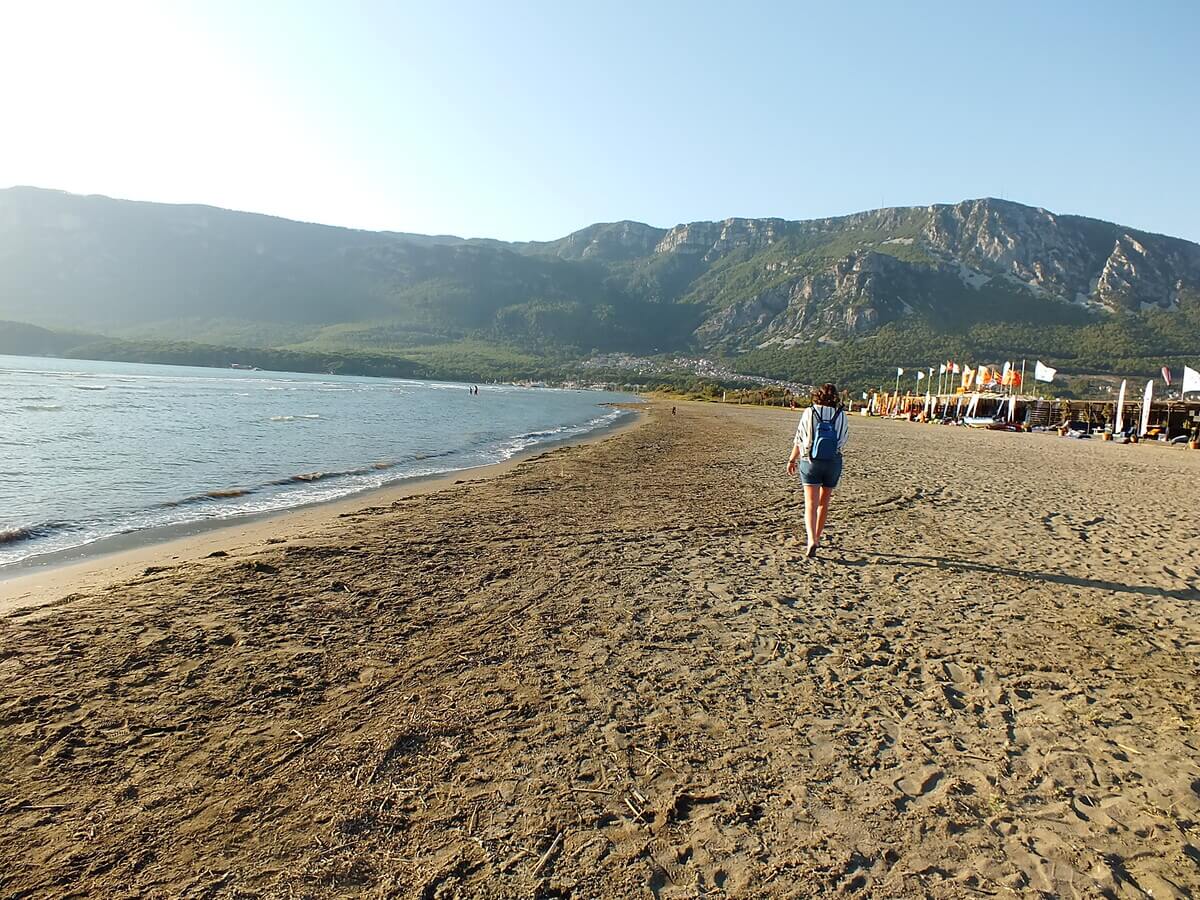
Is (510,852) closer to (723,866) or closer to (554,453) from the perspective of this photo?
(723,866)

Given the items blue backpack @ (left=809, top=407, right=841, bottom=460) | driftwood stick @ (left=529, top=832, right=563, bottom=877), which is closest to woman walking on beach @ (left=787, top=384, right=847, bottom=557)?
blue backpack @ (left=809, top=407, right=841, bottom=460)

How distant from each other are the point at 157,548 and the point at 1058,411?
64.4 meters

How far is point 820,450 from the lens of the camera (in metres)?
7.97

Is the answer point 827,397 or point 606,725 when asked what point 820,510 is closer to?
point 827,397

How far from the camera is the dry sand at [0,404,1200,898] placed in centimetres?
282

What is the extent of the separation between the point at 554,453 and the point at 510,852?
18.7m

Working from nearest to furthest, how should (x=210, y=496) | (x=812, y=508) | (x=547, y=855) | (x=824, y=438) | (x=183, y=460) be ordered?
(x=547, y=855), (x=824, y=438), (x=812, y=508), (x=210, y=496), (x=183, y=460)

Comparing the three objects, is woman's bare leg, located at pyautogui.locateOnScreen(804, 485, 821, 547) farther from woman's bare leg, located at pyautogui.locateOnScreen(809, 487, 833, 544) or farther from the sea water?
the sea water

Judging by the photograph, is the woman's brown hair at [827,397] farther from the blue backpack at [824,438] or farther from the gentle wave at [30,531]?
the gentle wave at [30,531]

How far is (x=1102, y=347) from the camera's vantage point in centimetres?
11925

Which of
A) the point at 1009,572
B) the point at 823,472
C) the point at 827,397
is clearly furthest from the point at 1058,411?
the point at 823,472

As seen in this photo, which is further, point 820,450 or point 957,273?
point 957,273

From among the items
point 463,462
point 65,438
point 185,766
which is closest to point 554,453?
point 463,462

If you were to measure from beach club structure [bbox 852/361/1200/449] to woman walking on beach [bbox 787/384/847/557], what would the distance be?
30.8 metres
